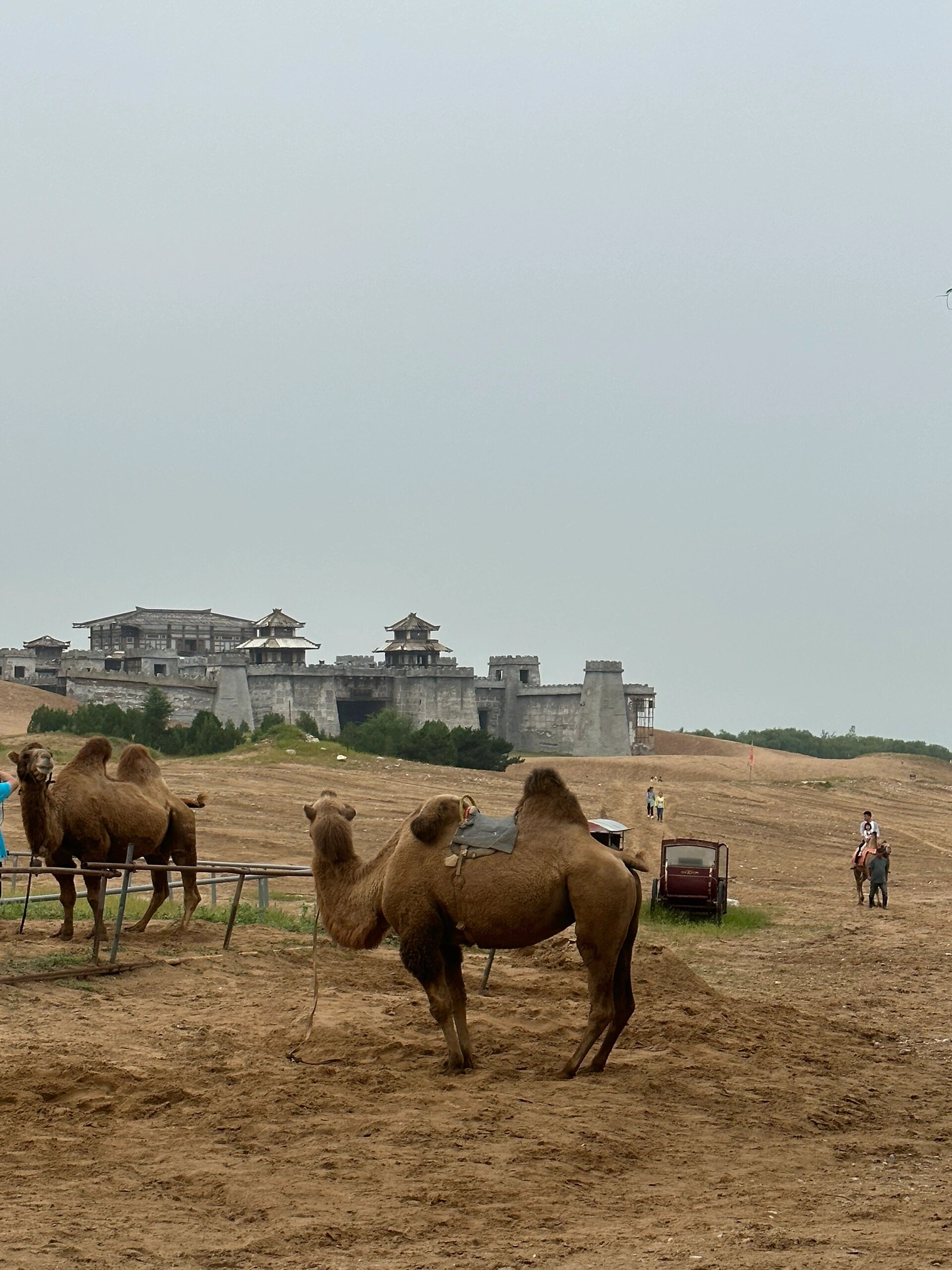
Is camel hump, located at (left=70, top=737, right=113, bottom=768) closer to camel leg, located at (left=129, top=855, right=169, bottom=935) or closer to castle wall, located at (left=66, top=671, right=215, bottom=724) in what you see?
camel leg, located at (left=129, top=855, right=169, bottom=935)

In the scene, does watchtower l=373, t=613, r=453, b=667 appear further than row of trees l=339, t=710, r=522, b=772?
Yes

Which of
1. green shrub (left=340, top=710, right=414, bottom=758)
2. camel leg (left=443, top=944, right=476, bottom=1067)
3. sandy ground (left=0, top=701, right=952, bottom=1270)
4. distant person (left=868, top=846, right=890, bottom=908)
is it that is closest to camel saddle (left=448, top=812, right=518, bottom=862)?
camel leg (left=443, top=944, right=476, bottom=1067)

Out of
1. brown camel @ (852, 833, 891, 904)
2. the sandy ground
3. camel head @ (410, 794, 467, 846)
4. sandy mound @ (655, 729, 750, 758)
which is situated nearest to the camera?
the sandy ground

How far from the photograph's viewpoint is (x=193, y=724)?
55625 mm

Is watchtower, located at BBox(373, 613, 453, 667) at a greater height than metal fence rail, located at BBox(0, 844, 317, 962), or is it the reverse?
watchtower, located at BBox(373, 613, 453, 667)

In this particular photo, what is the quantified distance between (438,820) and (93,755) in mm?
6194

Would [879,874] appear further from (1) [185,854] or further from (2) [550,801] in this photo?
(2) [550,801]

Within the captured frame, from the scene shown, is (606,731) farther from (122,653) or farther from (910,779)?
(122,653)

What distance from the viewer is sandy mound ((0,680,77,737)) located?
6712 cm

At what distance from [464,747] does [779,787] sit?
42.4 ft

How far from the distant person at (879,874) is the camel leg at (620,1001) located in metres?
15.0

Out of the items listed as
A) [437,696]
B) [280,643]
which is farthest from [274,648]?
[437,696]

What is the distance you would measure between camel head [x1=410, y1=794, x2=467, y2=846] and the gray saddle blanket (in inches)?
3.8

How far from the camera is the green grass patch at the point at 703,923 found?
2080cm
